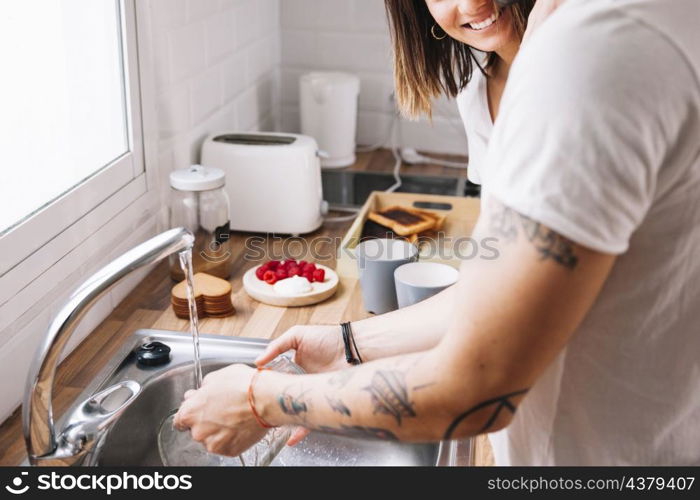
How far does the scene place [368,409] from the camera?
702 mm

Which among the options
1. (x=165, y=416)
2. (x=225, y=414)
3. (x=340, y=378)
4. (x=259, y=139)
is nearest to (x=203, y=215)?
(x=259, y=139)

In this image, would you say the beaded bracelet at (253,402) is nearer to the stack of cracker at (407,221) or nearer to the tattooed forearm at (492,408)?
Result: the tattooed forearm at (492,408)

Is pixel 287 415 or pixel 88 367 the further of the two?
pixel 88 367

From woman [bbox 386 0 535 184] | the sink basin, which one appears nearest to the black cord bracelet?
the sink basin

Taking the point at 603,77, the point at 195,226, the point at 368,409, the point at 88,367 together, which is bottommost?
the point at 88,367

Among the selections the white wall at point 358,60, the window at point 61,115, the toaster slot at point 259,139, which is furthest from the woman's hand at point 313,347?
the white wall at point 358,60

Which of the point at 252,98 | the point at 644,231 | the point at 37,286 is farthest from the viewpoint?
the point at 252,98

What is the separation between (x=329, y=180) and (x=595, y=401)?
1445mm

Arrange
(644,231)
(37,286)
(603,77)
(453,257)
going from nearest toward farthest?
(603,77) → (644,231) → (37,286) → (453,257)

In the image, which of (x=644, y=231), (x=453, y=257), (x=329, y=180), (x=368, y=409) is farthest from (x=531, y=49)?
(x=329, y=180)

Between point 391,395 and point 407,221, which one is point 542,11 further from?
point 407,221

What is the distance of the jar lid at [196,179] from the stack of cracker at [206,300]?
Answer: 19cm

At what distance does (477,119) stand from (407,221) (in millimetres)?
430
